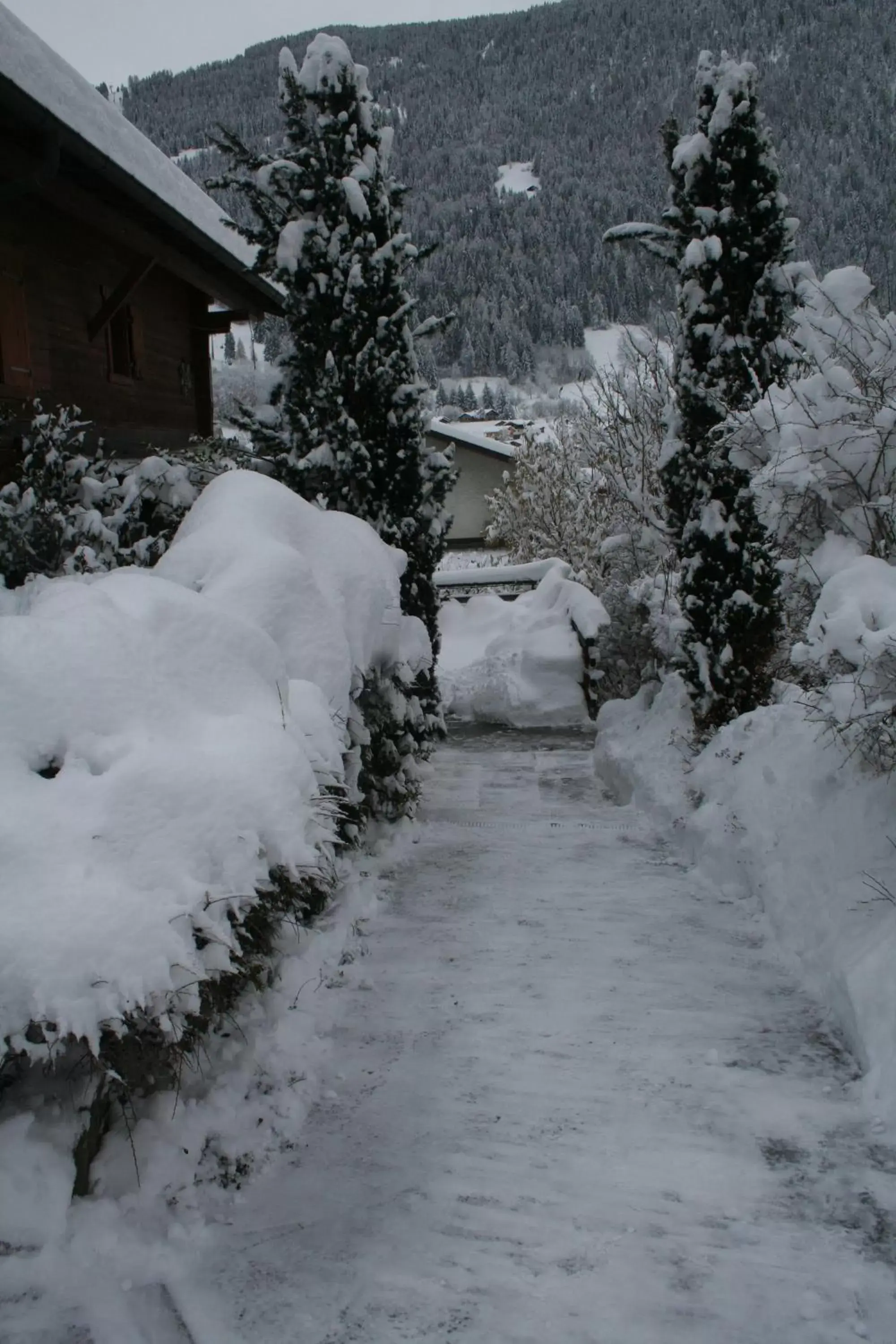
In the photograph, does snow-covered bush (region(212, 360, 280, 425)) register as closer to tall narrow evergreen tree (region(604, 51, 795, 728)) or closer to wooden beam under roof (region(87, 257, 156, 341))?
wooden beam under roof (region(87, 257, 156, 341))

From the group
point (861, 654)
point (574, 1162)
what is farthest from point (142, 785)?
point (861, 654)

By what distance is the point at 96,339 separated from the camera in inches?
420

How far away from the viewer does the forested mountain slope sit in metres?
90.0

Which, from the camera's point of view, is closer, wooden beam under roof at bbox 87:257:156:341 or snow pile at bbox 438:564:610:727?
wooden beam under roof at bbox 87:257:156:341

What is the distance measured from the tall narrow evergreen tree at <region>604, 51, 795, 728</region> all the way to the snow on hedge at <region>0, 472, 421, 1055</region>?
418 centimetres

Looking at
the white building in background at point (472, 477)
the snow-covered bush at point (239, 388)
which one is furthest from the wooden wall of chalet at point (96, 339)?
the white building in background at point (472, 477)

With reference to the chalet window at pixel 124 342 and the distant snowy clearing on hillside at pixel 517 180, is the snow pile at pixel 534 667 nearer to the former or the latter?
the chalet window at pixel 124 342

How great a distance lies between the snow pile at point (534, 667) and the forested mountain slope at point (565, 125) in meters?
36.1

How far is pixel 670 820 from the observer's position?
7.00 m

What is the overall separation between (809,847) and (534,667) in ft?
29.0

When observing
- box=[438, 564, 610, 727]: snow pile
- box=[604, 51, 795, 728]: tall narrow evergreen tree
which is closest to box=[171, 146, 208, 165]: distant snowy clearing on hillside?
box=[438, 564, 610, 727]: snow pile

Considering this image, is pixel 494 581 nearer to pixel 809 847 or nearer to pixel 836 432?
pixel 836 432

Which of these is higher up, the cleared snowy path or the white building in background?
the white building in background

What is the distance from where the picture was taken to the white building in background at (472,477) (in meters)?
33.1
